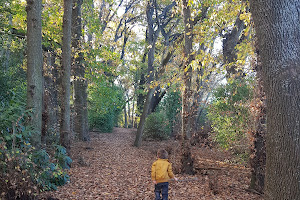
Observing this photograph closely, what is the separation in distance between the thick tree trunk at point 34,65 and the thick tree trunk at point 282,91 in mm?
5060

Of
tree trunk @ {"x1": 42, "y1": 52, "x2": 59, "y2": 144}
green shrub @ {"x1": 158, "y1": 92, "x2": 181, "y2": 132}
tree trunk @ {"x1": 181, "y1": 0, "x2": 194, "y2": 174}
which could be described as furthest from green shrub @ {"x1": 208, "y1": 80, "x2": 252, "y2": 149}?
green shrub @ {"x1": 158, "y1": 92, "x2": 181, "y2": 132}

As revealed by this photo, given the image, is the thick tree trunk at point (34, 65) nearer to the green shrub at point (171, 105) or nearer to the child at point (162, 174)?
the child at point (162, 174)

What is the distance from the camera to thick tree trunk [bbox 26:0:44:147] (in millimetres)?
5695

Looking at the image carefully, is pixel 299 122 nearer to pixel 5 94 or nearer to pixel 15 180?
pixel 15 180

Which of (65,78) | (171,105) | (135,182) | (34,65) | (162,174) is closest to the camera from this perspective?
(162,174)

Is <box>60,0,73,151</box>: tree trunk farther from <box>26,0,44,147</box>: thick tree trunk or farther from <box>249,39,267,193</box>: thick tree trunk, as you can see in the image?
<box>249,39,267,193</box>: thick tree trunk

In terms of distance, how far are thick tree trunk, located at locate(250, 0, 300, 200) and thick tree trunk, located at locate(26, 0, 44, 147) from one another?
16.6ft

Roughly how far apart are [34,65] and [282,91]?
17.7ft

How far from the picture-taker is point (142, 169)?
332 inches

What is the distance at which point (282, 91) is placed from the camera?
→ 312 cm

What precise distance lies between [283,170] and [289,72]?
4.22 feet

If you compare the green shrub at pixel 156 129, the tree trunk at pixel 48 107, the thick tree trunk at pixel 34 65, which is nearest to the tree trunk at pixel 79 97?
the tree trunk at pixel 48 107

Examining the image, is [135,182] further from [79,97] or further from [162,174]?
[79,97]

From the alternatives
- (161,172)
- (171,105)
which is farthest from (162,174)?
(171,105)
